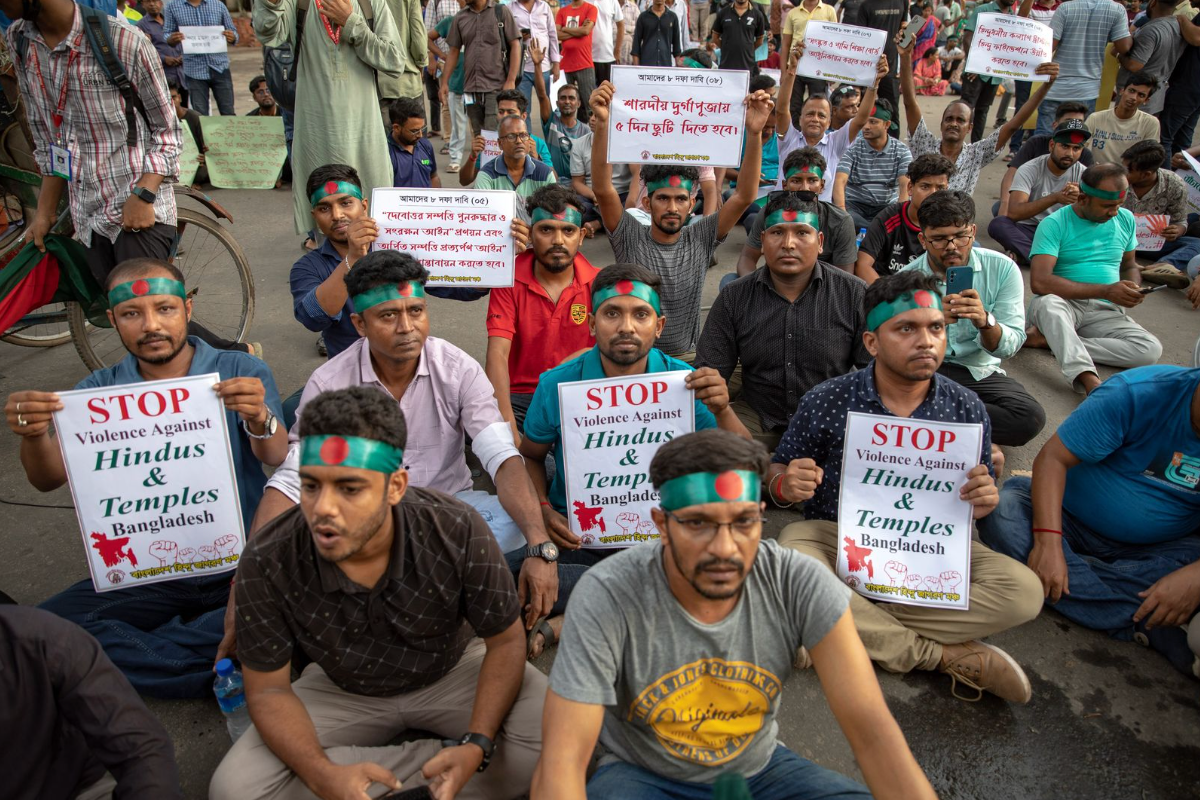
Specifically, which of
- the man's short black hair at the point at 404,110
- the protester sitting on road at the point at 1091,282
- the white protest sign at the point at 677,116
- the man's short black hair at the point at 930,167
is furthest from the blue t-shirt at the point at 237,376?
the protester sitting on road at the point at 1091,282

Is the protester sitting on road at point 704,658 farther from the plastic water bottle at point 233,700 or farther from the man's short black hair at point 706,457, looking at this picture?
the plastic water bottle at point 233,700

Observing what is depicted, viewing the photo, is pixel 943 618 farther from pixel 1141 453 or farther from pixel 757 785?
pixel 757 785

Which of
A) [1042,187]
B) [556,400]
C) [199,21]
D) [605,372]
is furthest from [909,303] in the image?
[199,21]

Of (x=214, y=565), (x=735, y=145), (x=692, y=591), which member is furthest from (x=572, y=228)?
(x=692, y=591)

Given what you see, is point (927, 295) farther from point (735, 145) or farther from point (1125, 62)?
point (1125, 62)

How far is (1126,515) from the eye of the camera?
3.45 m

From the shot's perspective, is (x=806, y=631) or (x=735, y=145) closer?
(x=806, y=631)

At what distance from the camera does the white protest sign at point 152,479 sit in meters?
3.11

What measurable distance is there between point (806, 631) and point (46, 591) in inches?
135

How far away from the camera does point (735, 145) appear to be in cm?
514

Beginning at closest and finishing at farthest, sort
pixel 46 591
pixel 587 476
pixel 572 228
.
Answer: pixel 587 476 → pixel 46 591 → pixel 572 228

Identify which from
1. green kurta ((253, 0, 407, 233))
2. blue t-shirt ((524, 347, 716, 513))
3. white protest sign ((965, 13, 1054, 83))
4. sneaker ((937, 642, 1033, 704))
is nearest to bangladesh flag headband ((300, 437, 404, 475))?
blue t-shirt ((524, 347, 716, 513))

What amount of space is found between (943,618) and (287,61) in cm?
634

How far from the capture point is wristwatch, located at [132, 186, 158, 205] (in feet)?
14.8
